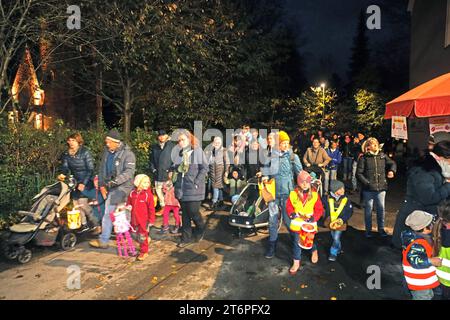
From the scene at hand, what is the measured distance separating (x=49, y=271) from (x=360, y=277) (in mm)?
4354

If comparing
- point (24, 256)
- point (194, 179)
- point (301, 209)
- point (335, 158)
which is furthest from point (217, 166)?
point (24, 256)

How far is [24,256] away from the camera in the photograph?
5.27 meters

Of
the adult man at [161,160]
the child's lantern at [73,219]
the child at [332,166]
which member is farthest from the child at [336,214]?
the child's lantern at [73,219]

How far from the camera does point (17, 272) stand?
16.1ft

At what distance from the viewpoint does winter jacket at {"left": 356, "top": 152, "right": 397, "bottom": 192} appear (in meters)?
6.30

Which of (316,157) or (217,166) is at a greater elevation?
(316,157)

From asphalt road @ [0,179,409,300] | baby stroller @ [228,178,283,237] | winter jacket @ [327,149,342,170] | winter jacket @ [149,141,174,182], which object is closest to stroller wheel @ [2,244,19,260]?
asphalt road @ [0,179,409,300]

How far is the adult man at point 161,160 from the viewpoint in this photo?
7527 mm

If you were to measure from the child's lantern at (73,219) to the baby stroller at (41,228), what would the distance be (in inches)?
4.1

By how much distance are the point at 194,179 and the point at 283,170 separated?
1.52 m

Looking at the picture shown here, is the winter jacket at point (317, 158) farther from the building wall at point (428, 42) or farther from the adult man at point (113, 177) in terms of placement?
the building wall at point (428, 42)

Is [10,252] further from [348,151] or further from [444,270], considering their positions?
[348,151]

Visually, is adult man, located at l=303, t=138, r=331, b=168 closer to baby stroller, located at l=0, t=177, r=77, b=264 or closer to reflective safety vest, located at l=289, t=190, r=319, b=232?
reflective safety vest, located at l=289, t=190, r=319, b=232

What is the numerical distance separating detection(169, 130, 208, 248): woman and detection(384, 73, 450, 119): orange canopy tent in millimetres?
3707
